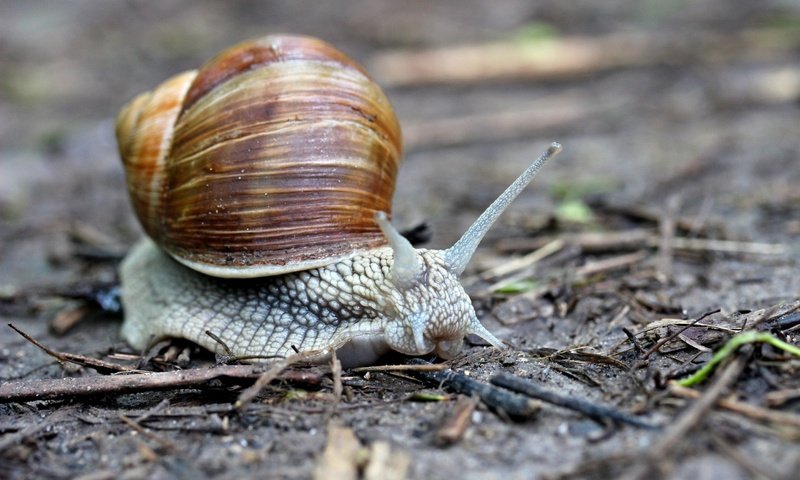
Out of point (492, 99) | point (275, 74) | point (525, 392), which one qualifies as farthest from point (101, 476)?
point (492, 99)

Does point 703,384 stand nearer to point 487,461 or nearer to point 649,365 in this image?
point 649,365

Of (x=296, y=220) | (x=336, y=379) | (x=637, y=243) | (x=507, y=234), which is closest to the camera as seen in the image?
(x=336, y=379)

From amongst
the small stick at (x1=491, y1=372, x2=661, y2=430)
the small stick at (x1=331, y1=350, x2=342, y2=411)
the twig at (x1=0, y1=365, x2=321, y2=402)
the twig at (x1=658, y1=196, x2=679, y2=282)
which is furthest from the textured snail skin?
the twig at (x1=658, y1=196, x2=679, y2=282)

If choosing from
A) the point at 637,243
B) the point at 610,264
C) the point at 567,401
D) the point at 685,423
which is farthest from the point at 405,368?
the point at 637,243

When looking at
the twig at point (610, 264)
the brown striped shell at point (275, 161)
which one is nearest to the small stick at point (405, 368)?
the brown striped shell at point (275, 161)

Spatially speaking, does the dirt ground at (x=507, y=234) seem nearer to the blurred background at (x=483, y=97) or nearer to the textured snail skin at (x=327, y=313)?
the blurred background at (x=483, y=97)

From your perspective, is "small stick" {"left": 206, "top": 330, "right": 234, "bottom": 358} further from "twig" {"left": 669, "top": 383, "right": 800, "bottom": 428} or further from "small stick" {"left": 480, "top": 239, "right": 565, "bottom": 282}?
"twig" {"left": 669, "top": 383, "right": 800, "bottom": 428}

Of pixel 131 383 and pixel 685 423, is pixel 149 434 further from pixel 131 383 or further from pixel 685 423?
pixel 685 423
